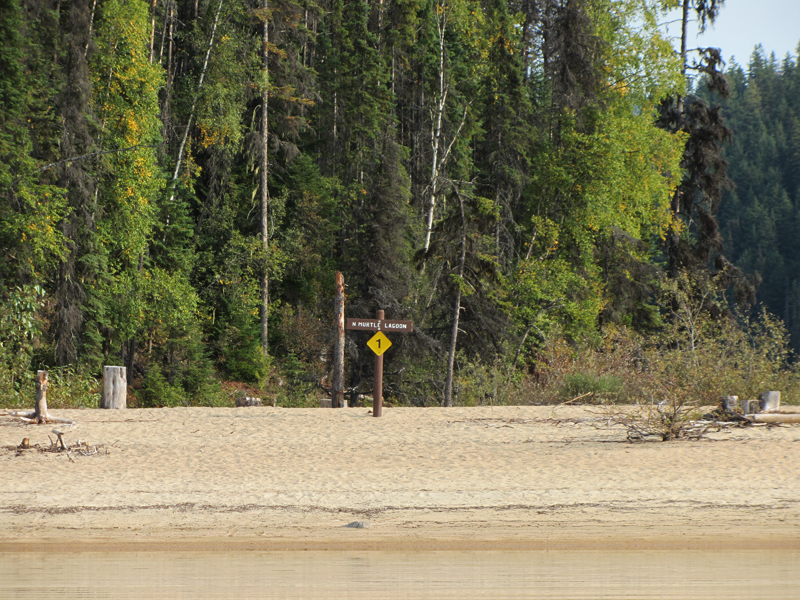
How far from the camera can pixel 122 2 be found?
2772 centimetres

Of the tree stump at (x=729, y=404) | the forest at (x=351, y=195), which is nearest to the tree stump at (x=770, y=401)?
the tree stump at (x=729, y=404)

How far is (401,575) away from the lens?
7.55 metres

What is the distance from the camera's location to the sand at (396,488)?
834 cm

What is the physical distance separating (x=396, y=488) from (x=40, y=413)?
283 inches

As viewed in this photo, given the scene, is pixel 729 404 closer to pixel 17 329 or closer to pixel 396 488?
pixel 396 488

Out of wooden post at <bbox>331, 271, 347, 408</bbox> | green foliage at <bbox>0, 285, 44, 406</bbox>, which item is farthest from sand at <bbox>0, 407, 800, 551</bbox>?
green foliage at <bbox>0, 285, 44, 406</bbox>

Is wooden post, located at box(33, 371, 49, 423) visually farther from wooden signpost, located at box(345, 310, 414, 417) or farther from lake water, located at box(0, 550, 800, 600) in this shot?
lake water, located at box(0, 550, 800, 600)

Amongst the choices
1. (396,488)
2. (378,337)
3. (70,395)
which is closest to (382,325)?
(378,337)

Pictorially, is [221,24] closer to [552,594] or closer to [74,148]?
[74,148]

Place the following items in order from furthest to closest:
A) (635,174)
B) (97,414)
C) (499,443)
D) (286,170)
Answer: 1. (286,170)
2. (635,174)
3. (97,414)
4. (499,443)

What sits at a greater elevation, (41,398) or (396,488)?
(41,398)

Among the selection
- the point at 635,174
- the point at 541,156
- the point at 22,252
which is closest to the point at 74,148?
the point at 22,252

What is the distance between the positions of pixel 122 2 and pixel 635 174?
61.9 feet

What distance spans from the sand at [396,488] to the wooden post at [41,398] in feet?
1.01
